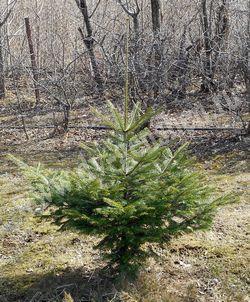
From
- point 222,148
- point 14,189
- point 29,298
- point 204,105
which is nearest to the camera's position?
point 29,298

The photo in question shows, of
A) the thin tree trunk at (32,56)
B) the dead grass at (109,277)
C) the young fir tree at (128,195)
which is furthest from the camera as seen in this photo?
the thin tree trunk at (32,56)

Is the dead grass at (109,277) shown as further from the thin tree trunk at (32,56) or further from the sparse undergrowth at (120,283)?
the thin tree trunk at (32,56)

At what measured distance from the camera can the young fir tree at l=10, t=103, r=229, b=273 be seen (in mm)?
3297

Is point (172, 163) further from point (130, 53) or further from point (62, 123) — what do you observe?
point (62, 123)

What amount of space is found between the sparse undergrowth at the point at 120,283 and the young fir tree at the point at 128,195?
39cm

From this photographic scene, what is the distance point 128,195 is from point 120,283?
0.72 metres

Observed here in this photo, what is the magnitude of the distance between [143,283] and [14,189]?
10.9ft

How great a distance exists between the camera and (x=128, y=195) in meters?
3.50

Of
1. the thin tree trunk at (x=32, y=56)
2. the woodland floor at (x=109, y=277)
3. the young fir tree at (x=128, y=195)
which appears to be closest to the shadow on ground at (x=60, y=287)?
the woodland floor at (x=109, y=277)

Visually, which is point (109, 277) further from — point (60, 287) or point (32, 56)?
point (32, 56)

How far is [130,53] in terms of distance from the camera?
9.27m

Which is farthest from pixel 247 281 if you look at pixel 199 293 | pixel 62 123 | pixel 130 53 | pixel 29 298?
pixel 62 123

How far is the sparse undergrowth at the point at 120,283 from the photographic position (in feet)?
12.3

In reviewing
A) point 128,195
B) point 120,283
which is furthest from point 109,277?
point 128,195
